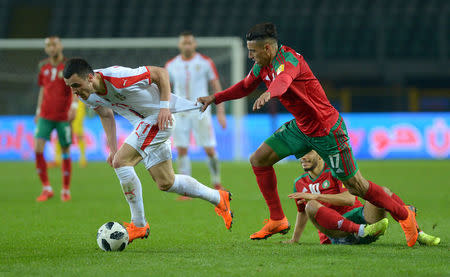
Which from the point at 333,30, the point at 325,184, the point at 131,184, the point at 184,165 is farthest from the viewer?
the point at 333,30

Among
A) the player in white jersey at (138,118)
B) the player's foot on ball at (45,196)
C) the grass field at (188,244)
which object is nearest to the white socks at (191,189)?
the player in white jersey at (138,118)

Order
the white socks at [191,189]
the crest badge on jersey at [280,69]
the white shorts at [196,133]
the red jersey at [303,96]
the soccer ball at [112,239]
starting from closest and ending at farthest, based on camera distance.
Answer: the crest badge on jersey at [280,69]
the red jersey at [303,96]
the soccer ball at [112,239]
the white socks at [191,189]
the white shorts at [196,133]

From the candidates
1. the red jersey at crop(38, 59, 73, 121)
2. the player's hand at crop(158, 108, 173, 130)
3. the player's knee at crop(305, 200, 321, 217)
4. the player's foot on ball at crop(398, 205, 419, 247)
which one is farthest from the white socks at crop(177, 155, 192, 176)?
the player's foot on ball at crop(398, 205, 419, 247)

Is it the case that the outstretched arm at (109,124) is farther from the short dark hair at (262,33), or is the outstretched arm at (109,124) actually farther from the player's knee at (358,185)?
the player's knee at (358,185)

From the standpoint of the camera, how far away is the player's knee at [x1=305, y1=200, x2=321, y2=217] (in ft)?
17.0

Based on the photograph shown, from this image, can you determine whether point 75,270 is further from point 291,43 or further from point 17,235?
point 291,43

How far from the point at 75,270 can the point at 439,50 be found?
68.5 feet

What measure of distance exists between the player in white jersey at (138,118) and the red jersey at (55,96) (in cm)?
372

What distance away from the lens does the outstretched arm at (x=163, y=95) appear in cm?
547

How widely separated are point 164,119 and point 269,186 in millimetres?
1027

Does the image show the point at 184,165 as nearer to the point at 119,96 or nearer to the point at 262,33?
the point at 119,96

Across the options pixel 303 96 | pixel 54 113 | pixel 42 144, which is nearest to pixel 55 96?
pixel 54 113

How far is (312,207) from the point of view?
520 cm

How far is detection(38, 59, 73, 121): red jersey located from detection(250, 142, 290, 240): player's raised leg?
14.8ft
